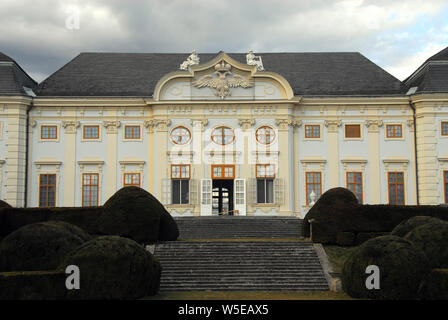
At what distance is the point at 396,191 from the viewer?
3622 cm

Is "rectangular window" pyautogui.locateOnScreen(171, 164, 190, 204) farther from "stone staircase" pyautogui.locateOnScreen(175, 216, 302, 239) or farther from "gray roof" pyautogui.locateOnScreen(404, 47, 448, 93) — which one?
"gray roof" pyautogui.locateOnScreen(404, 47, 448, 93)

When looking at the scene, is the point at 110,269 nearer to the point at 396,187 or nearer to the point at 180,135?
the point at 180,135

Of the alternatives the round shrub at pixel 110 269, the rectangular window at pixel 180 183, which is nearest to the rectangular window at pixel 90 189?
the rectangular window at pixel 180 183

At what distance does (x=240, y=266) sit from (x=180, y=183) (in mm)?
14336

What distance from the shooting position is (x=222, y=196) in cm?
3828

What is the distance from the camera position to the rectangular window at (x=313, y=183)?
3619 cm

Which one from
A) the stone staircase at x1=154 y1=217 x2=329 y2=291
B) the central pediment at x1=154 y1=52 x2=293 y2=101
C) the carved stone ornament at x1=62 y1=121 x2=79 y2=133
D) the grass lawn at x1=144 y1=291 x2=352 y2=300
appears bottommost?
the grass lawn at x1=144 y1=291 x2=352 y2=300

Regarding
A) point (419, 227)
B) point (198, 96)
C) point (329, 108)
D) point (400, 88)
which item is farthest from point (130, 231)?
point (400, 88)

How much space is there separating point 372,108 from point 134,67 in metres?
16.0

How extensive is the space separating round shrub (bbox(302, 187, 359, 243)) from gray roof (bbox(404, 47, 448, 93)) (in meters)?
14.1

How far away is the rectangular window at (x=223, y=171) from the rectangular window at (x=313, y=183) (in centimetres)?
473

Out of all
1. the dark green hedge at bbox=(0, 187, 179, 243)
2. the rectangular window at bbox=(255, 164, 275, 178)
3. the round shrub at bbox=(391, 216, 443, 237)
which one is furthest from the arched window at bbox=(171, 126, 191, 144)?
the round shrub at bbox=(391, 216, 443, 237)

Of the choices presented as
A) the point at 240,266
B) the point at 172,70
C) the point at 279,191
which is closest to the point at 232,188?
the point at 279,191

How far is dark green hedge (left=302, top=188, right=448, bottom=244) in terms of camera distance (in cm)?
2441
